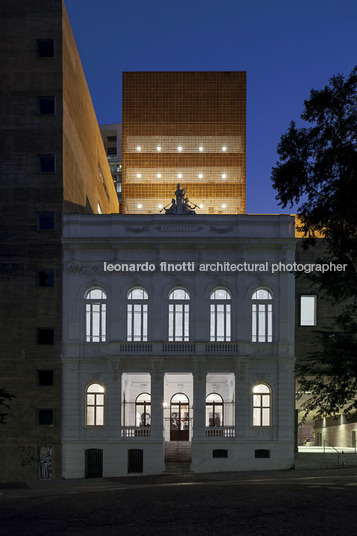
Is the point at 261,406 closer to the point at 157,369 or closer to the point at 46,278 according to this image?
the point at 157,369

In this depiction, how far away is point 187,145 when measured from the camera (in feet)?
205

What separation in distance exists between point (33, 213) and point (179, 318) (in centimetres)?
1184

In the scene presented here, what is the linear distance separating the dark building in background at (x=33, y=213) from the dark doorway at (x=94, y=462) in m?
1.84

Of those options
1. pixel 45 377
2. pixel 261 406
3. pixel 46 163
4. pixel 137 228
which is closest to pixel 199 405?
pixel 261 406

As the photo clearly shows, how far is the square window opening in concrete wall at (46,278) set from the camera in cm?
3925

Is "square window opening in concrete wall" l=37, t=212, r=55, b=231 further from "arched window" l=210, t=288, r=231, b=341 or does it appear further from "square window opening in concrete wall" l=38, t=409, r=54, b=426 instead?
"square window opening in concrete wall" l=38, t=409, r=54, b=426

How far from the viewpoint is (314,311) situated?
41.3 m

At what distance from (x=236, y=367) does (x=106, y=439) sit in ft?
31.0

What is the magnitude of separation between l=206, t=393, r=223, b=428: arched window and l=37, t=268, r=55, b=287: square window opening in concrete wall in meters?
13.4

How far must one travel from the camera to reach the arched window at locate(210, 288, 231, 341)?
39.3 m

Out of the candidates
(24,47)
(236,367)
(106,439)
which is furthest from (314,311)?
(24,47)

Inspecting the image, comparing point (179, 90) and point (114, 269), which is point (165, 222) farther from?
point (179, 90)

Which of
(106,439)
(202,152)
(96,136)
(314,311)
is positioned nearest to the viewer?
(106,439)

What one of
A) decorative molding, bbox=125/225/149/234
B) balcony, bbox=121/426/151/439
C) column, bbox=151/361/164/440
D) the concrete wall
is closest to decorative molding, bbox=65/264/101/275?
the concrete wall
